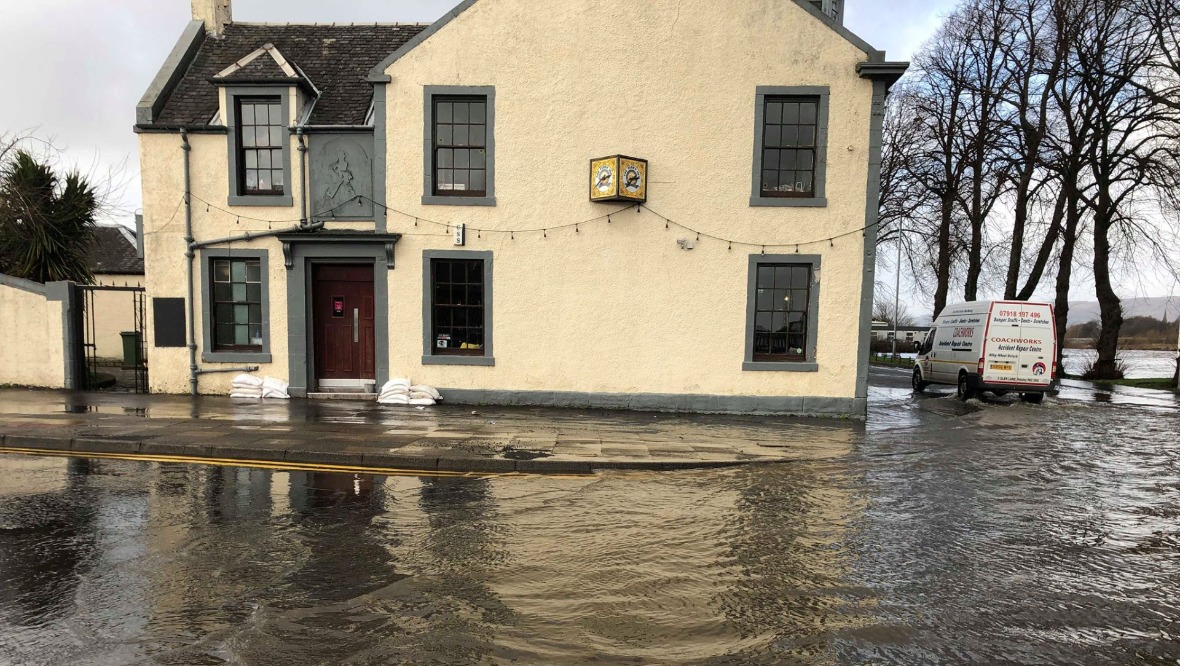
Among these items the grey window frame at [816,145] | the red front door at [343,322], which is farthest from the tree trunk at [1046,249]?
the red front door at [343,322]

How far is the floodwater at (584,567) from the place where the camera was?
150 inches

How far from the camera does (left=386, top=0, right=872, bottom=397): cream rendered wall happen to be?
12.5 metres

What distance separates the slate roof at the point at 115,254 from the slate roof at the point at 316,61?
15399mm

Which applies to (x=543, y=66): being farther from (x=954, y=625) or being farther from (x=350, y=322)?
(x=954, y=625)

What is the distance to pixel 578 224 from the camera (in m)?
12.9

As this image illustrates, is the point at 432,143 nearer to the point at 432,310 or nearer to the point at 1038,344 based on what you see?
the point at 432,310

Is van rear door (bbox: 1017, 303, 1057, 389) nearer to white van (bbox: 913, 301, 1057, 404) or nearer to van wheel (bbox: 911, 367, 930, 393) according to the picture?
white van (bbox: 913, 301, 1057, 404)

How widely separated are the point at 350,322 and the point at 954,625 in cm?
1211

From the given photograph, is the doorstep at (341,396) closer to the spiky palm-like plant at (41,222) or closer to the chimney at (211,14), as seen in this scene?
the spiky palm-like plant at (41,222)

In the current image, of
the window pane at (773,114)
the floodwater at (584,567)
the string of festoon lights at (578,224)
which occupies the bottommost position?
the floodwater at (584,567)

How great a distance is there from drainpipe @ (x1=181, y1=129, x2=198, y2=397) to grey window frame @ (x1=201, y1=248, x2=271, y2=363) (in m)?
0.18

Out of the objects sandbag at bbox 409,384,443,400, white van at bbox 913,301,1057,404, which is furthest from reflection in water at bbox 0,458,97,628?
white van at bbox 913,301,1057,404

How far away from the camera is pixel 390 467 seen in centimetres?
812

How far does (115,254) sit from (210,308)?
19.8m
